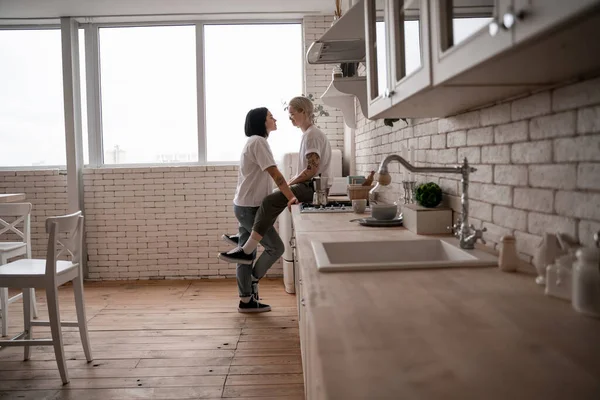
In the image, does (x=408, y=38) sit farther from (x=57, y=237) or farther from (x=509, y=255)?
(x=57, y=237)

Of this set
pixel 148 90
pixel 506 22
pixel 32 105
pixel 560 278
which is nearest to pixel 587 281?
pixel 560 278

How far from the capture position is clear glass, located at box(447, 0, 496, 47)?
0.97 m

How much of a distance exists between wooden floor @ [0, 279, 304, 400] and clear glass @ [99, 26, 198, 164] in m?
1.90

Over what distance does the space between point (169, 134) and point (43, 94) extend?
1603mm

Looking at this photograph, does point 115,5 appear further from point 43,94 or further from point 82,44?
point 43,94

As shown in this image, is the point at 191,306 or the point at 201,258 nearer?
the point at 191,306

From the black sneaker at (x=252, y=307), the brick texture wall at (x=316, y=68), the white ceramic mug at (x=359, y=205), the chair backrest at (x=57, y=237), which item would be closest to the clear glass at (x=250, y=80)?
the brick texture wall at (x=316, y=68)

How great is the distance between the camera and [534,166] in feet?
4.94

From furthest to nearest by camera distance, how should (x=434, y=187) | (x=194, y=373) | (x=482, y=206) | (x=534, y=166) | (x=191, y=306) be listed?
(x=191, y=306)
(x=194, y=373)
(x=434, y=187)
(x=482, y=206)
(x=534, y=166)

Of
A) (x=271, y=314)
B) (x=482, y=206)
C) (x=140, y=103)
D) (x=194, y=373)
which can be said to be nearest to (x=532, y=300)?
(x=482, y=206)

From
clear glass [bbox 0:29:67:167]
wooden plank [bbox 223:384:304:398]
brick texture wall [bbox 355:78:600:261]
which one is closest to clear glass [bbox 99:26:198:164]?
clear glass [bbox 0:29:67:167]

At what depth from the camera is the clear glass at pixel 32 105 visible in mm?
5977

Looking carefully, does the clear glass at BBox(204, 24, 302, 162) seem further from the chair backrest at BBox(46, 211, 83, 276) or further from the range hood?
the chair backrest at BBox(46, 211, 83, 276)

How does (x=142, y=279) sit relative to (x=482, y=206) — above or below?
below
